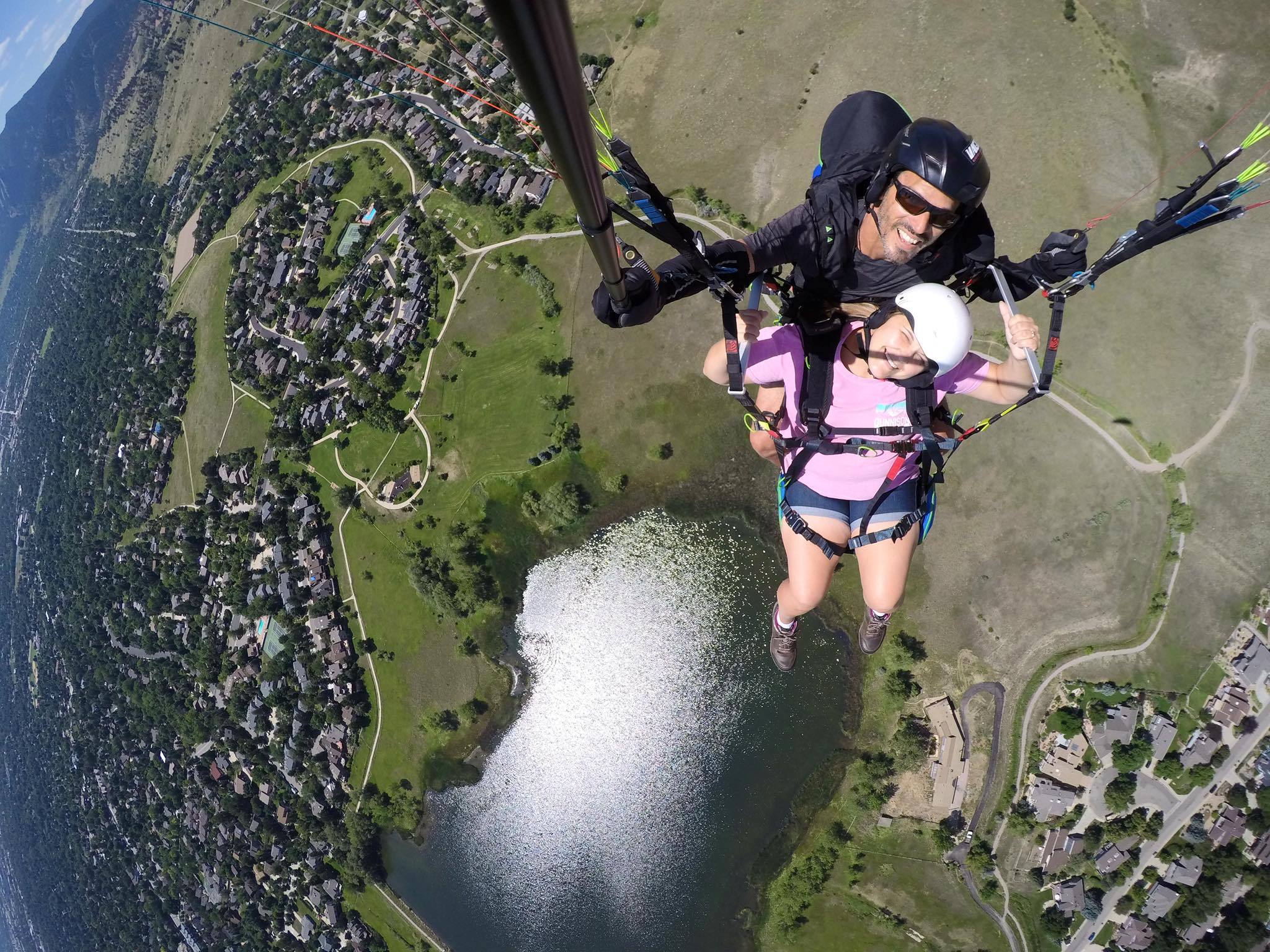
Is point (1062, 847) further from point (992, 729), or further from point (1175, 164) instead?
point (1175, 164)

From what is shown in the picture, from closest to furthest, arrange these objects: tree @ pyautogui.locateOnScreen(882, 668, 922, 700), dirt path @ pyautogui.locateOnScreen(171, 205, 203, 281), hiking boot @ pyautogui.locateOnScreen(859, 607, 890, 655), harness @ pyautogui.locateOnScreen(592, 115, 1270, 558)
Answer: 1. harness @ pyautogui.locateOnScreen(592, 115, 1270, 558)
2. hiking boot @ pyautogui.locateOnScreen(859, 607, 890, 655)
3. tree @ pyautogui.locateOnScreen(882, 668, 922, 700)
4. dirt path @ pyautogui.locateOnScreen(171, 205, 203, 281)

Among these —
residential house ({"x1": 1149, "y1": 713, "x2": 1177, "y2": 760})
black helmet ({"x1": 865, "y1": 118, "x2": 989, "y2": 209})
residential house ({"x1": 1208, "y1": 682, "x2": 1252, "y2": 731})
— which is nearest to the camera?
black helmet ({"x1": 865, "y1": 118, "x2": 989, "y2": 209})

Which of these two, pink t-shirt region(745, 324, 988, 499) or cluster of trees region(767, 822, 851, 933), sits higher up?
pink t-shirt region(745, 324, 988, 499)

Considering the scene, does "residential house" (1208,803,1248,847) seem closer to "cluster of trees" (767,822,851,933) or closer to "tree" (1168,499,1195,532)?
"tree" (1168,499,1195,532)

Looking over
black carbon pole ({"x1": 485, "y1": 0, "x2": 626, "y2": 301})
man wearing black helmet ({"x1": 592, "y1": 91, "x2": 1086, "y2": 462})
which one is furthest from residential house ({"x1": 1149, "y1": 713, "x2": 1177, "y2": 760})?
black carbon pole ({"x1": 485, "y1": 0, "x2": 626, "y2": 301})

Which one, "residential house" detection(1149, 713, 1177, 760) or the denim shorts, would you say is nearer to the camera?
the denim shorts

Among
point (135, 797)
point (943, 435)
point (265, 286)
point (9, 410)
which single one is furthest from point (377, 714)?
point (9, 410)

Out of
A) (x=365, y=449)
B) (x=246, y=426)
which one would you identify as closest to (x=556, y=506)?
(x=365, y=449)
